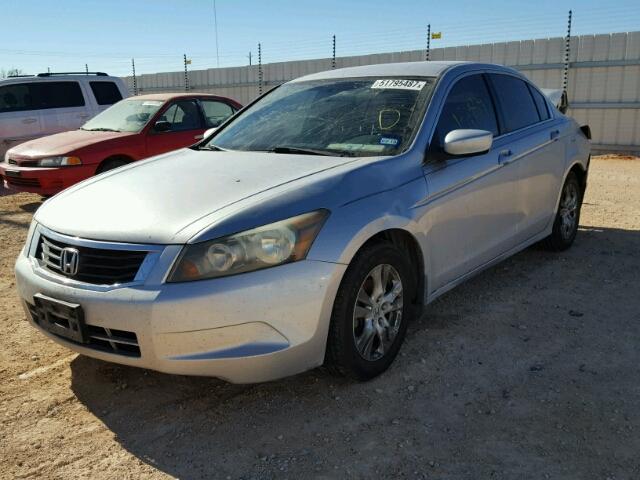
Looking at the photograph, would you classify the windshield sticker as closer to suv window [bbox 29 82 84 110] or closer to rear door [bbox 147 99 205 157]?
rear door [bbox 147 99 205 157]

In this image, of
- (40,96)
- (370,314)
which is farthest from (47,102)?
(370,314)

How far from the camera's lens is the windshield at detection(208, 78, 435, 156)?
3.63 metres

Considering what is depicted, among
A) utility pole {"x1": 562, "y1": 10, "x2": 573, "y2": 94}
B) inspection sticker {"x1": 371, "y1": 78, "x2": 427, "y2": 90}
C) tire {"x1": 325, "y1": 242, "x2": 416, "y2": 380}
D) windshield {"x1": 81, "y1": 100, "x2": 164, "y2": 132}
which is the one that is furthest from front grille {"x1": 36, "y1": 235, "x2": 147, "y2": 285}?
utility pole {"x1": 562, "y1": 10, "x2": 573, "y2": 94}

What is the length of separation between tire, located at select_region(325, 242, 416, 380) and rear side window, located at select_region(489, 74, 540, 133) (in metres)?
1.76

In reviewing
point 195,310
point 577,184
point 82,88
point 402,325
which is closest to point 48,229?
point 195,310

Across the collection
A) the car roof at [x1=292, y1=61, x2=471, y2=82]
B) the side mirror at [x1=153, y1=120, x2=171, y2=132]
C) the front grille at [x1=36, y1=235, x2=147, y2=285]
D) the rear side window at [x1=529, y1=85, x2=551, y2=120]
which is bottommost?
the front grille at [x1=36, y1=235, x2=147, y2=285]

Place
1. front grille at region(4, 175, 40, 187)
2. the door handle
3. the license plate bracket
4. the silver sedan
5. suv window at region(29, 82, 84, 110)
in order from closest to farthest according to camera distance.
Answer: the silver sedan < the license plate bracket < the door handle < front grille at region(4, 175, 40, 187) < suv window at region(29, 82, 84, 110)

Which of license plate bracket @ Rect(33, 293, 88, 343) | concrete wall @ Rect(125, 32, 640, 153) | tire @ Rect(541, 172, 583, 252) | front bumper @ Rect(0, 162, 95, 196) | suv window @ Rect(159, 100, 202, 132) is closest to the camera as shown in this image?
license plate bracket @ Rect(33, 293, 88, 343)

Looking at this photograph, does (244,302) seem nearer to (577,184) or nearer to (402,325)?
(402,325)

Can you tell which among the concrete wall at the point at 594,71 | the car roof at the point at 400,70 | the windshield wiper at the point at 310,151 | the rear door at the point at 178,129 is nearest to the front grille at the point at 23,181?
the rear door at the point at 178,129

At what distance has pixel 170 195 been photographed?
311 centimetres

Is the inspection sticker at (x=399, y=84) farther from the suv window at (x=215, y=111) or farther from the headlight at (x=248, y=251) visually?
the suv window at (x=215, y=111)

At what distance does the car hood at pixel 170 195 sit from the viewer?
9.20 ft

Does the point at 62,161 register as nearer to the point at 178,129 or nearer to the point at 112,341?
the point at 178,129
